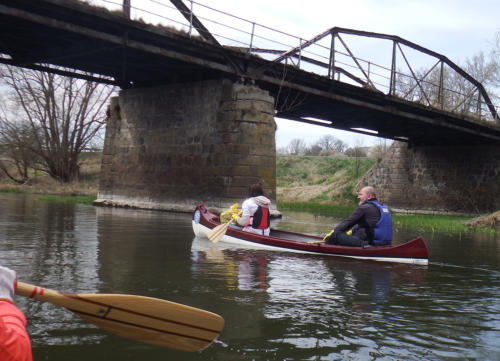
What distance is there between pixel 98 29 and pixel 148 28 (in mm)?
1479

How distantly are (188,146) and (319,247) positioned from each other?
37.1 feet

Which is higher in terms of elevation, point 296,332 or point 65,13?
point 65,13

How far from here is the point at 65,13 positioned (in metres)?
14.4

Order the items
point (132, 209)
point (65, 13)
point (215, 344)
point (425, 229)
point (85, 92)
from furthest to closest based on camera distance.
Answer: point (85, 92)
point (132, 209)
point (425, 229)
point (65, 13)
point (215, 344)

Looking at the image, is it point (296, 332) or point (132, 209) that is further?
point (132, 209)

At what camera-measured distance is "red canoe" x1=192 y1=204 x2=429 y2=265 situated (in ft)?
30.3

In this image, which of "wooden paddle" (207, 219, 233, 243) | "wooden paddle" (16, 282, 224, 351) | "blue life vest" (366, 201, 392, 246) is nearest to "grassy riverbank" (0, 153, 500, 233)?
"blue life vest" (366, 201, 392, 246)

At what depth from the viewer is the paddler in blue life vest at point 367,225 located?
369 inches

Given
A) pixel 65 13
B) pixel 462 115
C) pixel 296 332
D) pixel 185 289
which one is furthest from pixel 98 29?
pixel 462 115

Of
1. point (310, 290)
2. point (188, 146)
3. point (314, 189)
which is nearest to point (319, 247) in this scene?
point (310, 290)

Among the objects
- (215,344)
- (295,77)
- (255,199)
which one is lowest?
(215,344)

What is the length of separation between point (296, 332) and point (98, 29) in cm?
1328

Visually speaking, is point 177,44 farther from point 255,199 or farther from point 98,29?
point 255,199

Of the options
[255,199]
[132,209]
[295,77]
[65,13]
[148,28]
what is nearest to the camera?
[255,199]
